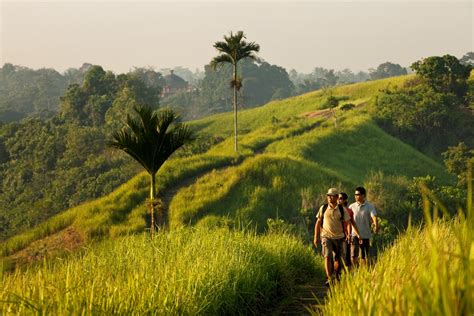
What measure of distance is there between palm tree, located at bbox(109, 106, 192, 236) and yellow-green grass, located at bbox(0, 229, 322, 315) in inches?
166

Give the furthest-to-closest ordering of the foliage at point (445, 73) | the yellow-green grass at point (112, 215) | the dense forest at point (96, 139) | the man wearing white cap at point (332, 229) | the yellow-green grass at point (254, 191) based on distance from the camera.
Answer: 1. the foliage at point (445, 73)
2. the dense forest at point (96, 139)
3. the yellow-green grass at point (254, 191)
4. the yellow-green grass at point (112, 215)
5. the man wearing white cap at point (332, 229)

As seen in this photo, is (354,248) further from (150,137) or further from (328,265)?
(150,137)

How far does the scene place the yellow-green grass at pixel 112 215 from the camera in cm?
2239

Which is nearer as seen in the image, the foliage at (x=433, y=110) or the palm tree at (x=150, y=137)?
the palm tree at (x=150, y=137)

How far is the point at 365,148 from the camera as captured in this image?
140 ft

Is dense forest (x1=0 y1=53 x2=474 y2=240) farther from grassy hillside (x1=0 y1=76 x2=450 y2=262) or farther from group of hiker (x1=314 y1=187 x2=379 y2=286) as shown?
group of hiker (x1=314 y1=187 x2=379 y2=286)

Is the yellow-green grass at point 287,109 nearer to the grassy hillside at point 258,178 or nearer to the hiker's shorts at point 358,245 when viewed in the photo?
the grassy hillside at point 258,178

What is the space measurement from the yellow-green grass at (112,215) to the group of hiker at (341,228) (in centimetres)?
1440

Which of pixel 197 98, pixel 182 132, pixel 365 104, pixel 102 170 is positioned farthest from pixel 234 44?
pixel 197 98

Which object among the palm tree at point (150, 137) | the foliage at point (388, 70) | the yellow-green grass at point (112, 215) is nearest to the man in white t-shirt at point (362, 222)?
the palm tree at point (150, 137)

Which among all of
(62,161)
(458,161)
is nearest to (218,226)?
(458,161)

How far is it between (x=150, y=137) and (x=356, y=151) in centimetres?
3128

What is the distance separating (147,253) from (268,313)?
2.02 m

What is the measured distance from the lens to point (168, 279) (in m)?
5.72
